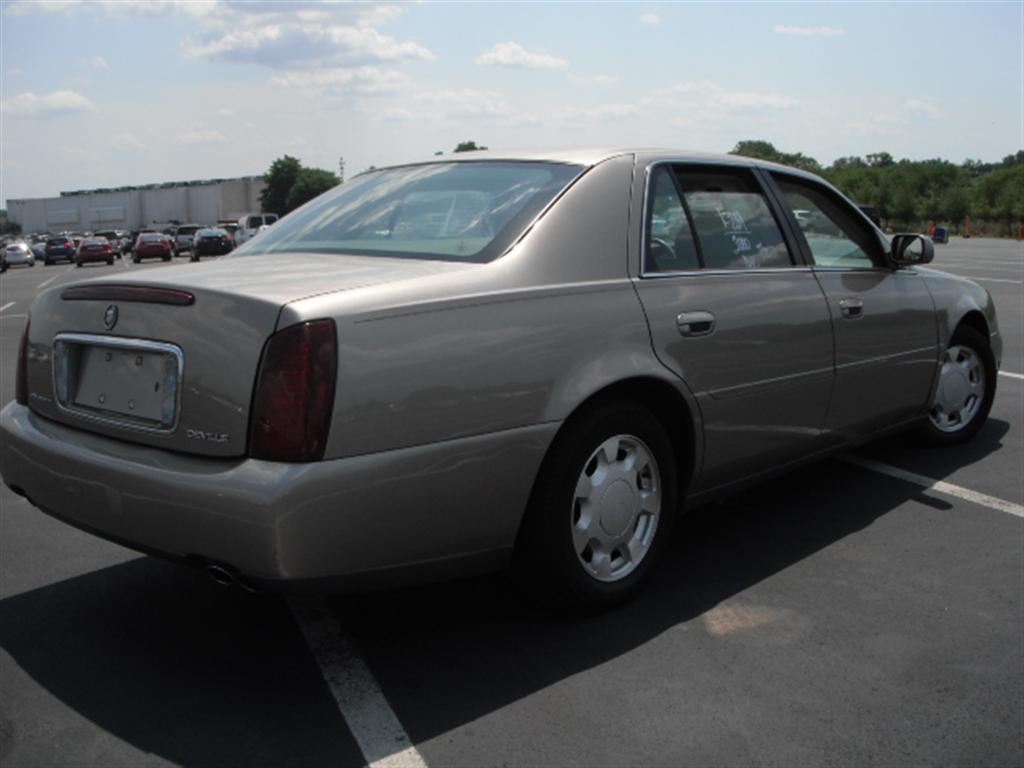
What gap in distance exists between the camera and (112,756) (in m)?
2.79

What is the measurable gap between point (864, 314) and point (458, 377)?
2.42 m

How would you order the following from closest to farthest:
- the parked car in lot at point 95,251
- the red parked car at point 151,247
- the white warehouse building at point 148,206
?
1. the parked car in lot at point 95,251
2. the red parked car at point 151,247
3. the white warehouse building at point 148,206

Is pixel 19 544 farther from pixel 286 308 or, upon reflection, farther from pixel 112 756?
pixel 286 308

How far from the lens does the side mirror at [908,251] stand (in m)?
5.17

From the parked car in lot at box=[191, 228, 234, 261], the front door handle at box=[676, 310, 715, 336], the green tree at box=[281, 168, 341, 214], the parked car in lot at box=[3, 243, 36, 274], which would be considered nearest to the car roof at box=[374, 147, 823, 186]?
the front door handle at box=[676, 310, 715, 336]

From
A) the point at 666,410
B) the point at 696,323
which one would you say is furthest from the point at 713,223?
the point at 666,410

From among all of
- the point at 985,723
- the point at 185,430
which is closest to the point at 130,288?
the point at 185,430

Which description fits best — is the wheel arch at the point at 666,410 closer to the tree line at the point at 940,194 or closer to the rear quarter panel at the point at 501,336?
the rear quarter panel at the point at 501,336

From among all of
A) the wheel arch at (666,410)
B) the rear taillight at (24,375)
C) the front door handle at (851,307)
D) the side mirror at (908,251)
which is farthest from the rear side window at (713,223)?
the rear taillight at (24,375)

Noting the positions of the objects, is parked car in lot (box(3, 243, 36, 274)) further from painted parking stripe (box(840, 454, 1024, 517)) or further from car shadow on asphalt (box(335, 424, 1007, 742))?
car shadow on asphalt (box(335, 424, 1007, 742))

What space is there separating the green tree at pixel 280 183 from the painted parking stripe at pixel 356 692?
116m

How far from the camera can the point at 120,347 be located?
3236 millimetres

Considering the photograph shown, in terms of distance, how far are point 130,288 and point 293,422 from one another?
820 millimetres

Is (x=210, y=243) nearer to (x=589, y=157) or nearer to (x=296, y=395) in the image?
(x=589, y=157)
